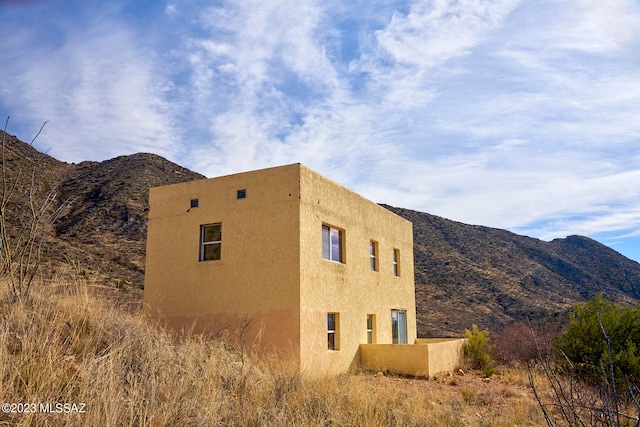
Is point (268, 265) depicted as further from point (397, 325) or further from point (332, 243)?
point (397, 325)

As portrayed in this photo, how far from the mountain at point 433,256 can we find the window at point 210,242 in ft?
39.6

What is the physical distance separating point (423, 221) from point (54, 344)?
178 feet

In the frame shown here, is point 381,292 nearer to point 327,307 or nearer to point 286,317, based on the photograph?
point 327,307

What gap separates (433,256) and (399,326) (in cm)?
3131

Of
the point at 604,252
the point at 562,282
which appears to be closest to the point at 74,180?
the point at 562,282

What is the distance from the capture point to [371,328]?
18312mm

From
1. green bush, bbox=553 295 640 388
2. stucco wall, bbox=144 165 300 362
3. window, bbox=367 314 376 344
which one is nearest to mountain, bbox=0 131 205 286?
stucco wall, bbox=144 165 300 362

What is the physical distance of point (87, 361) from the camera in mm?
7070

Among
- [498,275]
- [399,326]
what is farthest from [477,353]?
[498,275]

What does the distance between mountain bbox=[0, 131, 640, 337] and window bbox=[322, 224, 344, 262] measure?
541 inches

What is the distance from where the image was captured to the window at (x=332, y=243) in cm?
1579

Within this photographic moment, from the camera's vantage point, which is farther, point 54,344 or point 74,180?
point 74,180

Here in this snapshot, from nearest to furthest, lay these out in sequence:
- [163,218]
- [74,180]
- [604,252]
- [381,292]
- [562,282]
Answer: [163,218], [381,292], [74,180], [562,282], [604,252]

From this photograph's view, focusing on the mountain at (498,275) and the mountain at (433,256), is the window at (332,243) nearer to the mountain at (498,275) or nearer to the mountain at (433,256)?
the mountain at (433,256)
